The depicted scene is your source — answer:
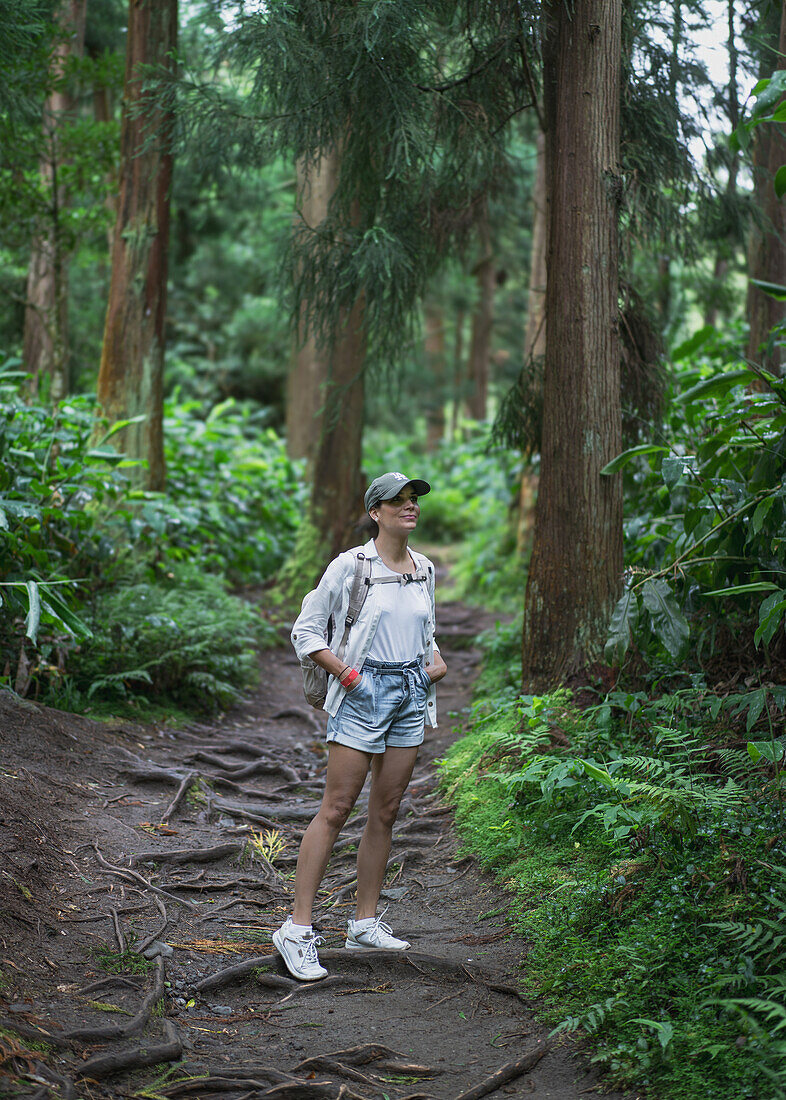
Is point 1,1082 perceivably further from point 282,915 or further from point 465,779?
point 465,779

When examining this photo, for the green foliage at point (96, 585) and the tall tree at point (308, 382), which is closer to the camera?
the green foliage at point (96, 585)

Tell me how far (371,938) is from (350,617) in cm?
153

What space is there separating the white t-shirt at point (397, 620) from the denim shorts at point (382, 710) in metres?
0.05

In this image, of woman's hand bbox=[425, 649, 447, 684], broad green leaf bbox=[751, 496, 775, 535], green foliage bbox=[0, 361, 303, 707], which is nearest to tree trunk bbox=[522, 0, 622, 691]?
broad green leaf bbox=[751, 496, 775, 535]

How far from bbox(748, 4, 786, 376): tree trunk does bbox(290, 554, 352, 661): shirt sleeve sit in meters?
4.92

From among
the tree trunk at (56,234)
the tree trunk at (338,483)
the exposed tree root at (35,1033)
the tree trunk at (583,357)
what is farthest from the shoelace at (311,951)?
the tree trunk at (338,483)

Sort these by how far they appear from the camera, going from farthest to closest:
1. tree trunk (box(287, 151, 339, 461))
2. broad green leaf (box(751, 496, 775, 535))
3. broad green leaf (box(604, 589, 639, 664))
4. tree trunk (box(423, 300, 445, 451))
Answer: tree trunk (box(423, 300, 445, 451))
tree trunk (box(287, 151, 339, 461))
broad green leaf (box(604, 589, 639, 664))
broad green leaf (box(751, 496, 775, 535))

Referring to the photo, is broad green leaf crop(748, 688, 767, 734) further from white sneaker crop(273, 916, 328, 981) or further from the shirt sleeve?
white sneaker crop(273, 916, 328, 981)

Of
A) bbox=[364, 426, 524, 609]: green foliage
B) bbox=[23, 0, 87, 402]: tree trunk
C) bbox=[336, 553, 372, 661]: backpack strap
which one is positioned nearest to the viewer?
bbox=[336, 553, 372, 661]: backpack strap

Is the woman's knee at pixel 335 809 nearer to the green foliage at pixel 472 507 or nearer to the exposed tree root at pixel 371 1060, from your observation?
the exposed tree root at pixel 371 1060

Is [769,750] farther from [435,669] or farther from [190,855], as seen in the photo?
[190,855]

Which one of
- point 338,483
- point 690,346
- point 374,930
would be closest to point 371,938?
point 374,930

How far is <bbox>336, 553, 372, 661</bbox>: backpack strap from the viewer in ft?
13.6

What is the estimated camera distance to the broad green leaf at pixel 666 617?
512 centimetres
